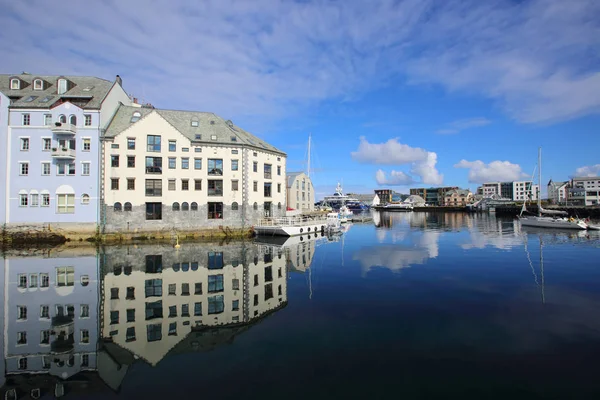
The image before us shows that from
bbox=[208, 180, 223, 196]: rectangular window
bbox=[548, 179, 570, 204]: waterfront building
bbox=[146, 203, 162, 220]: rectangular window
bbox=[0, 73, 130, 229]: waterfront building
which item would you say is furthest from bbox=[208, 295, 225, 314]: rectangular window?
bbox=[548, 179, 570, 204]: waterfront building

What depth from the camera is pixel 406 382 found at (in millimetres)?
8773

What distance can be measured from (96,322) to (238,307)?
19.6 ft

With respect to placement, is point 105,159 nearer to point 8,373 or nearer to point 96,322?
point 96,322

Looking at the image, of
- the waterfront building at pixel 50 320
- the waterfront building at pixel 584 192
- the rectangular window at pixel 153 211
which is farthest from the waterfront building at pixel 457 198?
the waterfront building at pixel 50 320

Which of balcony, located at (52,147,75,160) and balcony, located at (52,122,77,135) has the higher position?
balcony, located at (52,122,77,135)

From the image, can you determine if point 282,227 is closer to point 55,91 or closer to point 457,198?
point 55,91

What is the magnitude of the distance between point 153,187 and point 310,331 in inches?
1403

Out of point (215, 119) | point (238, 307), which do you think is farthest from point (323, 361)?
point (215, 119)

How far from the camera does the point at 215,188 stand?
4422 centimetres

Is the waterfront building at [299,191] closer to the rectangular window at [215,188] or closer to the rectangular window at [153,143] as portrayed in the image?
the rectangular window at [215,188]

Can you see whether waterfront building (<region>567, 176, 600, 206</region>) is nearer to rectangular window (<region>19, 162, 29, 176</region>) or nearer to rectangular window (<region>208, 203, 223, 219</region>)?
rectangular window (<region>208, 203, 223, 219</region>)

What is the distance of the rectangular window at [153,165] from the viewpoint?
1642 inches

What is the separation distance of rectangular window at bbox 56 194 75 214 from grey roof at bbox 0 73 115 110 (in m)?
10.7

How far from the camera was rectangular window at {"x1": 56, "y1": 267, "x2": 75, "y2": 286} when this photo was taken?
1996 centimetres
